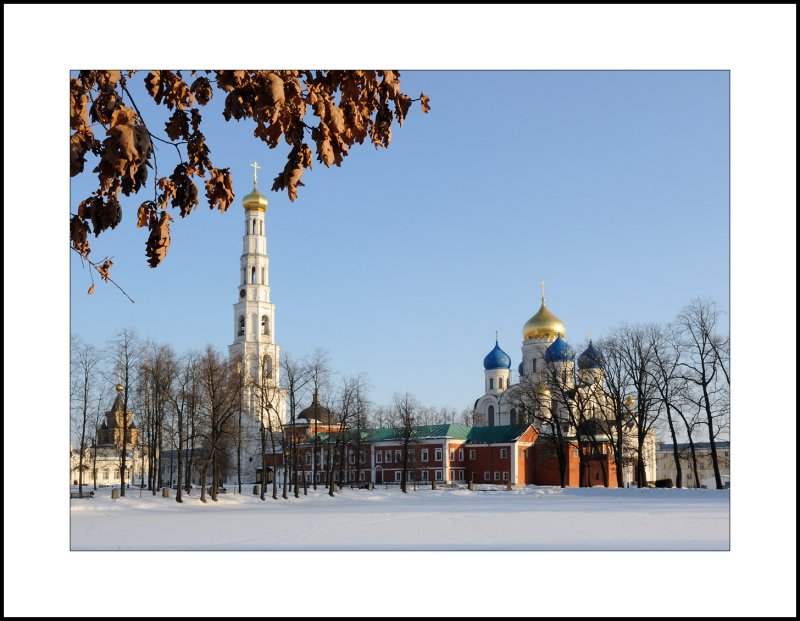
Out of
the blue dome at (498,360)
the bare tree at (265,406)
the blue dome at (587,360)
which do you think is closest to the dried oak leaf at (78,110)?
the bare tree at (265,406)

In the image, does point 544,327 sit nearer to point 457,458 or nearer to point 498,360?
point 498,360

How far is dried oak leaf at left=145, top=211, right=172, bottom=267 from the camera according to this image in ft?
16.0

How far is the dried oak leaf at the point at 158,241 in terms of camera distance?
489 centimetres

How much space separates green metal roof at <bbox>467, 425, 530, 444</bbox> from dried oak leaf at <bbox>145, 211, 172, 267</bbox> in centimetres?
4765

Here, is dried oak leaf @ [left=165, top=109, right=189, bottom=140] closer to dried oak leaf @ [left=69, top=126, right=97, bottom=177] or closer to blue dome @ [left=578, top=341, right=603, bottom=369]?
dried oak leaf @ [left=69, top=126, right=97, bottom=177]

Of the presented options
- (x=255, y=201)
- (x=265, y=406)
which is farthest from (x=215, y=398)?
(x=255, y=201)

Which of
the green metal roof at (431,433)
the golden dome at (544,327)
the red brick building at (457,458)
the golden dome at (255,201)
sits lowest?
the red brick building at (457,458)

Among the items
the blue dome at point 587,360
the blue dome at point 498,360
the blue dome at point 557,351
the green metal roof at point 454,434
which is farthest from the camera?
the blue dome at point 498,360

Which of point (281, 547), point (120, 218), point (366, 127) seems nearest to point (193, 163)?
point (120, 218)

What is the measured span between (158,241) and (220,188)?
508mm

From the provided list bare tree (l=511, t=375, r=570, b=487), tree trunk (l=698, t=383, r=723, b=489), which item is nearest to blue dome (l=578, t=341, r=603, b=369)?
bare tree (l=511, t=375, r=570, b=487)

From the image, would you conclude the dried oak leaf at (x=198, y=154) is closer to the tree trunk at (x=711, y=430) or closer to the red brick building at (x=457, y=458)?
the tree trunk at (x=711, y=430)

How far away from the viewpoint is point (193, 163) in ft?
17.3

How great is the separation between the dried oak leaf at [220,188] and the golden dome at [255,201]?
53002mm
